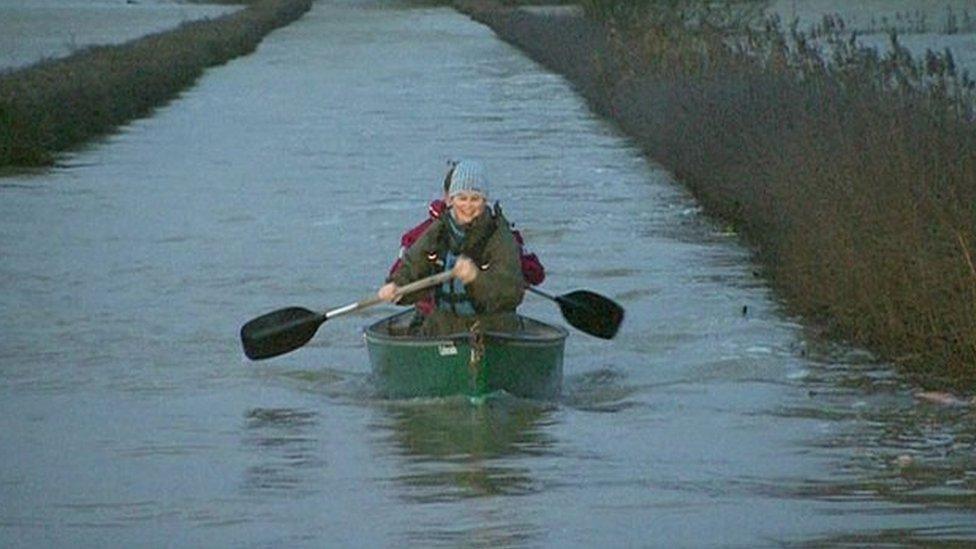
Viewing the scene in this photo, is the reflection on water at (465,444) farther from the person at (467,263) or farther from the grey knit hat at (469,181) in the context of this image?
the grey knit hat at (469,181)

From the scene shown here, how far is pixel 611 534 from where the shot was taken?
11398 millimetres

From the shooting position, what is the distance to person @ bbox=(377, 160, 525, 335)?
48.2 ft

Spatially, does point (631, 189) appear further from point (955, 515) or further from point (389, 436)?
point (955, 515)

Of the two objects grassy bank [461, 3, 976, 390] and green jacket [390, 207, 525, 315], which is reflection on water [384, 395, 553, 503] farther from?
grassy bank [461, 3, 976, 390]

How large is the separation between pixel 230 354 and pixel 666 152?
1281 centimetres

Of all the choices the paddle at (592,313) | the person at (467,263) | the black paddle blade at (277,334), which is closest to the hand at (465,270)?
the person at (467,263)

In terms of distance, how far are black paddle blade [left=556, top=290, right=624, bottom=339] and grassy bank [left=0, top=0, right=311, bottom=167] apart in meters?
15.5

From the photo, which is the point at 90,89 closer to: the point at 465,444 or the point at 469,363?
the point at 469,363

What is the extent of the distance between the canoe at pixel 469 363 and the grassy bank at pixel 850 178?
2.26 meters

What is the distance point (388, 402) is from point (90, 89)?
2258 cm

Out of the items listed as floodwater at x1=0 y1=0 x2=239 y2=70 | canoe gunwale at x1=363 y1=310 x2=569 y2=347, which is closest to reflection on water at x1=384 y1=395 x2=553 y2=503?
canoe gunwale at x1=363 y1=310 x2=569 y2=347

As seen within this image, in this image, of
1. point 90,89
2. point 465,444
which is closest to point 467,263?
point 465,444

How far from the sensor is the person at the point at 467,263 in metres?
14.7

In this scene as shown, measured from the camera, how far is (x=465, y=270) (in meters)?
14.4
